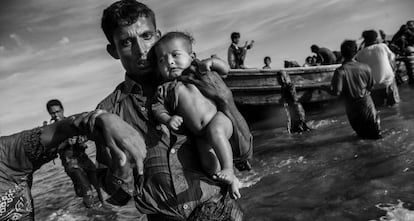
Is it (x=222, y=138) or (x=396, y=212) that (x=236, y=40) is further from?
(x=222, y=138)

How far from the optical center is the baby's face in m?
2.12

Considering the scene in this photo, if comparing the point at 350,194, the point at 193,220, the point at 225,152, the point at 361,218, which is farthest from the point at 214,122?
the point at 350,194

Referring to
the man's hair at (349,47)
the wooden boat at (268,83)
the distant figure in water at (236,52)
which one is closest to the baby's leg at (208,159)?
the man's hair at (349,47)

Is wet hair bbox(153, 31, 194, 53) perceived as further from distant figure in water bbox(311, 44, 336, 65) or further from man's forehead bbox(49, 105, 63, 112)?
distant figure in water bbox(311, 44, 336, 65)

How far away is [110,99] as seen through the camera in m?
2.15

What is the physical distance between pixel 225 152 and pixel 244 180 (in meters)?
5.99

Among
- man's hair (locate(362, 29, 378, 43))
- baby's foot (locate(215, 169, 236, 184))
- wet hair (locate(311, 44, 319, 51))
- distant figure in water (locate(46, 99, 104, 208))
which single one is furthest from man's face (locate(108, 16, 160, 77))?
wet hair (locate(311, 44, 319, 51))

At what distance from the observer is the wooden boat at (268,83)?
11609 millimetres

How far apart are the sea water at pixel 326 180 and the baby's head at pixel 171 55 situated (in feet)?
13.0

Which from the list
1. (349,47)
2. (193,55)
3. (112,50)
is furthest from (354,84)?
(112,50)

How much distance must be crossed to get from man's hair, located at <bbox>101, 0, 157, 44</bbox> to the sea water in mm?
4254

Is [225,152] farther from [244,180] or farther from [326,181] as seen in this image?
[244,180]

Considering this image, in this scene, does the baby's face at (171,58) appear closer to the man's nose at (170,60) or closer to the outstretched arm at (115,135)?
the man's nose at (170,60)

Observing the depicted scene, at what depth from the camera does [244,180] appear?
25.8ft
